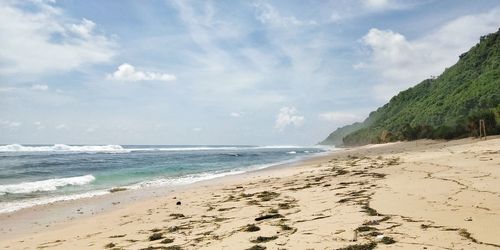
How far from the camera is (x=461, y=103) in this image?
2114 inches

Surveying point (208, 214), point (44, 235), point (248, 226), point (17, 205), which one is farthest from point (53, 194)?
point (248, 226)

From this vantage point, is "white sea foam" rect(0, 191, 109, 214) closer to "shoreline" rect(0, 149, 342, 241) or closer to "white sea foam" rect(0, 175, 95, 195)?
"shoreline" rect(0, 149, 342, 241)

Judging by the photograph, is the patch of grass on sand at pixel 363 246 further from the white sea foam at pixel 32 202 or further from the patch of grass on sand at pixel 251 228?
the white sea foam at pixel 32 202

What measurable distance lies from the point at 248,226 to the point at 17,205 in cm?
1141

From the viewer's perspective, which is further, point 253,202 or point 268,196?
point 268,196

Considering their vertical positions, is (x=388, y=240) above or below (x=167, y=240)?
above

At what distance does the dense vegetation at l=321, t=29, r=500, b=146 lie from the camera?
3806cm

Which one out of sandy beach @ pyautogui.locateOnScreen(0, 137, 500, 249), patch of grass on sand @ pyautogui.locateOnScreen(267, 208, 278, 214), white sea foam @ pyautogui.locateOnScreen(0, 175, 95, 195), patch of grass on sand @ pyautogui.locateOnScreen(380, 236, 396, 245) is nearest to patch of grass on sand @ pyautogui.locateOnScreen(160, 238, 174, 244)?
sandy beach @ pyautogui.locateOnScreen(0, 137, 500, 249)

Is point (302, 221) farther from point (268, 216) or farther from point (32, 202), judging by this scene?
point (32, 202)

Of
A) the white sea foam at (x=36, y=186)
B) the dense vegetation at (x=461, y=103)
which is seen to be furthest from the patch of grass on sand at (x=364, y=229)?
the dense vegetation at (x=461, y=103)

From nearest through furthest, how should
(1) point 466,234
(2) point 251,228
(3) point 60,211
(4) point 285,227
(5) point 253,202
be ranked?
(1) point 466,234 → (4) point 285,227 → (2) point 251,228 → (5) point 253,202 → (3) point 60,211

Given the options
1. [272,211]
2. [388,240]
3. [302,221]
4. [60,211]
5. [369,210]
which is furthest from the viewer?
[60,211]

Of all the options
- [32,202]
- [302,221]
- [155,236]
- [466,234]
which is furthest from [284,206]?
[32,202]

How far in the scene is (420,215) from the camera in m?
6.17
